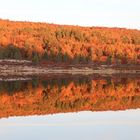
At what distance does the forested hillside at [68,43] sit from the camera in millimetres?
87750

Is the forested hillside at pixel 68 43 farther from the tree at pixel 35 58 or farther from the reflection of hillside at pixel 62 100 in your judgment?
the reflection of hillside at pixel 62 100

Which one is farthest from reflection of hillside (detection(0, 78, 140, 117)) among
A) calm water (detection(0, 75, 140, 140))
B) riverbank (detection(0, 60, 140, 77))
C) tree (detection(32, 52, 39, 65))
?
tree (detection(32, 52, 39, 65))

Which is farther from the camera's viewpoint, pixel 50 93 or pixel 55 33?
pixel 55 33

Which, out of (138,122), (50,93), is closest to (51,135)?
(138,122)

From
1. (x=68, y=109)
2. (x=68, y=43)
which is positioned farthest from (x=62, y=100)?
(x=68, y=43)

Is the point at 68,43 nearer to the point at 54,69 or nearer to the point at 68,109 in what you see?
the point at 54,69

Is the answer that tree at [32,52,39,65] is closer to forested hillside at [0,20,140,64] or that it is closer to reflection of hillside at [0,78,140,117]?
forested hillside at [0,20,140,64]

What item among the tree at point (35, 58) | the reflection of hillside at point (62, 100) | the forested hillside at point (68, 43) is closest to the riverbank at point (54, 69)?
the tree at point (35, 58)

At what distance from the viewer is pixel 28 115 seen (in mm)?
27609

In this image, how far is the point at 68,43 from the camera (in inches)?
3954

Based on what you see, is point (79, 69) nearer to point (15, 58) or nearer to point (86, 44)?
point (15, 58)

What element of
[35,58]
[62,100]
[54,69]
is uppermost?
[62,100]

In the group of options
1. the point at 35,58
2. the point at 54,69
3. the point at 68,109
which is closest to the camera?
the point at 68,109

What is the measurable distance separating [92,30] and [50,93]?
7584cm
